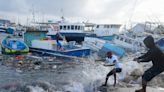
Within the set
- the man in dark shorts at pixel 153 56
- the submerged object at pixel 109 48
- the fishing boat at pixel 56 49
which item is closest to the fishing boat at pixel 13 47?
the fishing boat at pixel 56 49

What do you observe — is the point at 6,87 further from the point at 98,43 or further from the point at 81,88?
the point at 98,43

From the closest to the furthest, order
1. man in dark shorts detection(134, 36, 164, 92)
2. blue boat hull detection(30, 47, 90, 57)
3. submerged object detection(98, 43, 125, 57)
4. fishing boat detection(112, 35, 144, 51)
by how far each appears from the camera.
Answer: man in dark shorts detection(134, 36, 164, 92) < blue boat hull detection(30, 47, 90, 57) < submerged object detection(98, 43, 125, 57) < fishing boat detection(112, 35, 144, 51)

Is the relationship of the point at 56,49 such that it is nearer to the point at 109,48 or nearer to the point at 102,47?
the point at 102,47

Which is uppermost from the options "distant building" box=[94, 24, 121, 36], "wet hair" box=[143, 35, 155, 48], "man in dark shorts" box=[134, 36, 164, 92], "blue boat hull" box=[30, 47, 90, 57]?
"wet hair" box=[143, 35, 155, 48]

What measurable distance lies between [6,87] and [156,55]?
8.29 meters

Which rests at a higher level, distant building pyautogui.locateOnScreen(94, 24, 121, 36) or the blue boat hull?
distant building pyautogui.locateOnScreen(94, 24, 121, 36)

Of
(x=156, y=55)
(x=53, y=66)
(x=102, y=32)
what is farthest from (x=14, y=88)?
(x=102, y=32)

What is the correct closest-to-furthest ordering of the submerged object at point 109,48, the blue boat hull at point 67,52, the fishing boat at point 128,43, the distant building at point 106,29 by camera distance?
the blue boat hull at point 67,52 → the submerged object at point 109,48 → the fishing boat at point 128,43 → the distant building at point 106,29

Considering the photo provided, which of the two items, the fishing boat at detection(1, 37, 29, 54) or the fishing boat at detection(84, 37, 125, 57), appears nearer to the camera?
the fishing boat at detection(1, 37, 29, 54)

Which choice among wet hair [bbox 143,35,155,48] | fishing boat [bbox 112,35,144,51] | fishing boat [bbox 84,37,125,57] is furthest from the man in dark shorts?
fishing boat [bbox 112,35,144,51]

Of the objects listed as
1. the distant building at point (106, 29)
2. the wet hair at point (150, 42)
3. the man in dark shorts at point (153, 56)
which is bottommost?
the distant building at point (106, 29)

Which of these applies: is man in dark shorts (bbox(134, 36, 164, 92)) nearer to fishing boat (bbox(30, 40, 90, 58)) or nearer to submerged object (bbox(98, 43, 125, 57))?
fishing boat (bbox(30, 40, 90, 58))

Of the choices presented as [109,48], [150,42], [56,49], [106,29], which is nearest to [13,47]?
[56,49]

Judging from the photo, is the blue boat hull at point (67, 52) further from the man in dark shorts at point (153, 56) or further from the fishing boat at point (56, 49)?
the man in dark shorts at point (153, 56)
